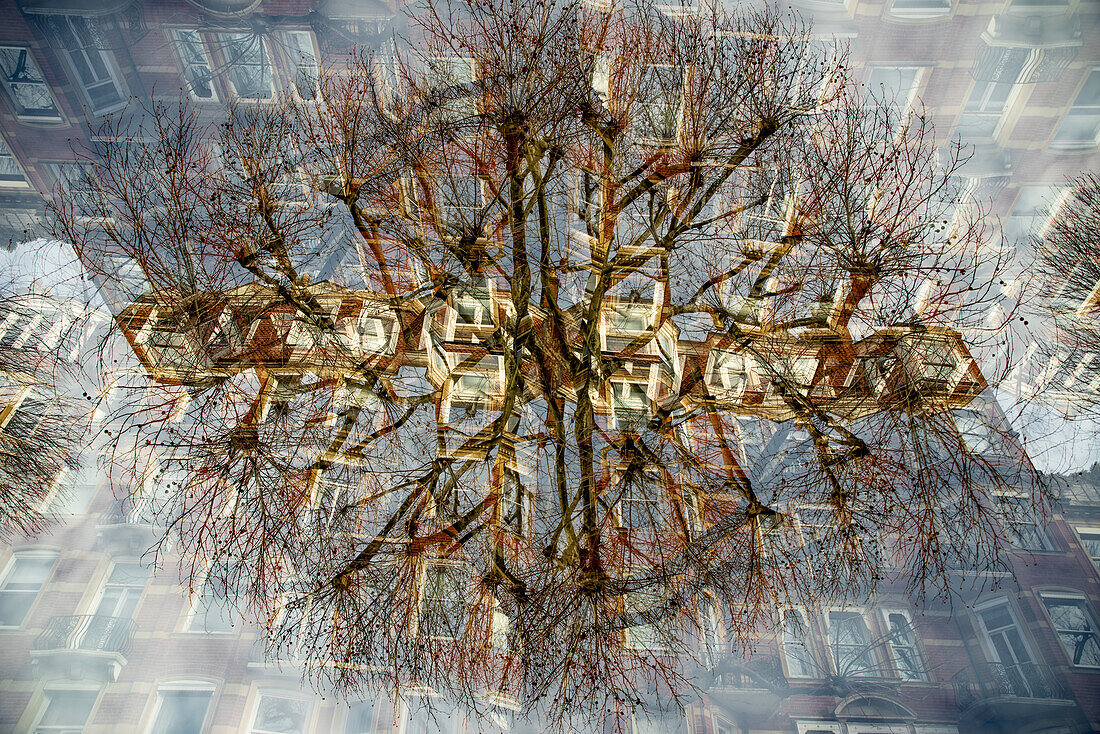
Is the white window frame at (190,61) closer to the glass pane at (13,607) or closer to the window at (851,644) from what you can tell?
the glass pane at (13,607)

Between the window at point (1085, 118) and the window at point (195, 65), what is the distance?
1526cm

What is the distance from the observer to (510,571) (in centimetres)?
634

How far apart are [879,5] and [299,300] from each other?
10.9 m

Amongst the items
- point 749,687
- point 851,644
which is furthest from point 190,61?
point 851,644

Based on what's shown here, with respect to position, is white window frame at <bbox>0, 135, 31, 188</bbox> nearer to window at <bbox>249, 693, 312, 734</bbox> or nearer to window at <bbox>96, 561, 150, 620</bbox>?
window at <bbox>96, 561, 150, 620</bbox>

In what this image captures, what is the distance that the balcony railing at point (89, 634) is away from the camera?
32.3 ft

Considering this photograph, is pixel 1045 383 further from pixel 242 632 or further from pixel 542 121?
pixel 242 632

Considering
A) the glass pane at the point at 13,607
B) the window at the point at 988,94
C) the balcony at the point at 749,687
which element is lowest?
the balcony at the point at 749,687

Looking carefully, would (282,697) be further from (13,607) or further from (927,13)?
(927,13)

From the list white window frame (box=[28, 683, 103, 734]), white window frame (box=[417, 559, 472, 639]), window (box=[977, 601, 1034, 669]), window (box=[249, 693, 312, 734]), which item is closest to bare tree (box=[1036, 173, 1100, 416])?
window (box=[977, 601, 1034, 669])

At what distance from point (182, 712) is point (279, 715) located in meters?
1.55

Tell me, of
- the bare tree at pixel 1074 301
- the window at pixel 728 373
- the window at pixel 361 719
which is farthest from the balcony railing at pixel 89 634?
the bare tree at pixel 1074 301

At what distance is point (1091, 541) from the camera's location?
10305 mm

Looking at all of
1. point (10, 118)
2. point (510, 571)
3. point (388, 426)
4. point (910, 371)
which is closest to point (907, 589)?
point (910, 371)
